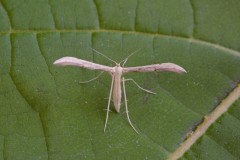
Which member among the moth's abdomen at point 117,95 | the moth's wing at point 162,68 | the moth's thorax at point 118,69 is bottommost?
the moth's abdomen at point 117,95

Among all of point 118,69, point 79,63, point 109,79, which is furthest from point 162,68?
point 79,63

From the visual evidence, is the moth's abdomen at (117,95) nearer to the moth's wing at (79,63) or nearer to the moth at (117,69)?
the moth at (117,69)

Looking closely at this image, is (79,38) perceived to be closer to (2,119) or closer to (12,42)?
(12,42)

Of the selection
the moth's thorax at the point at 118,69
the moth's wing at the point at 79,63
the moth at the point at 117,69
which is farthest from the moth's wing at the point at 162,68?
the moth's wing at the point at 79,63

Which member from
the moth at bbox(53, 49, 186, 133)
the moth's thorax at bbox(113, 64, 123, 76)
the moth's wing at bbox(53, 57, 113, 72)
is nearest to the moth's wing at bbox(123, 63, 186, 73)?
the moth at bbox(53, 49, 186, 133)

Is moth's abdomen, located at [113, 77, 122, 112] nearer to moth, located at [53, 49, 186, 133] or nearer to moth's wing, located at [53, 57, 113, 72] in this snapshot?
moth, located at [53, 49, 186, 133]
